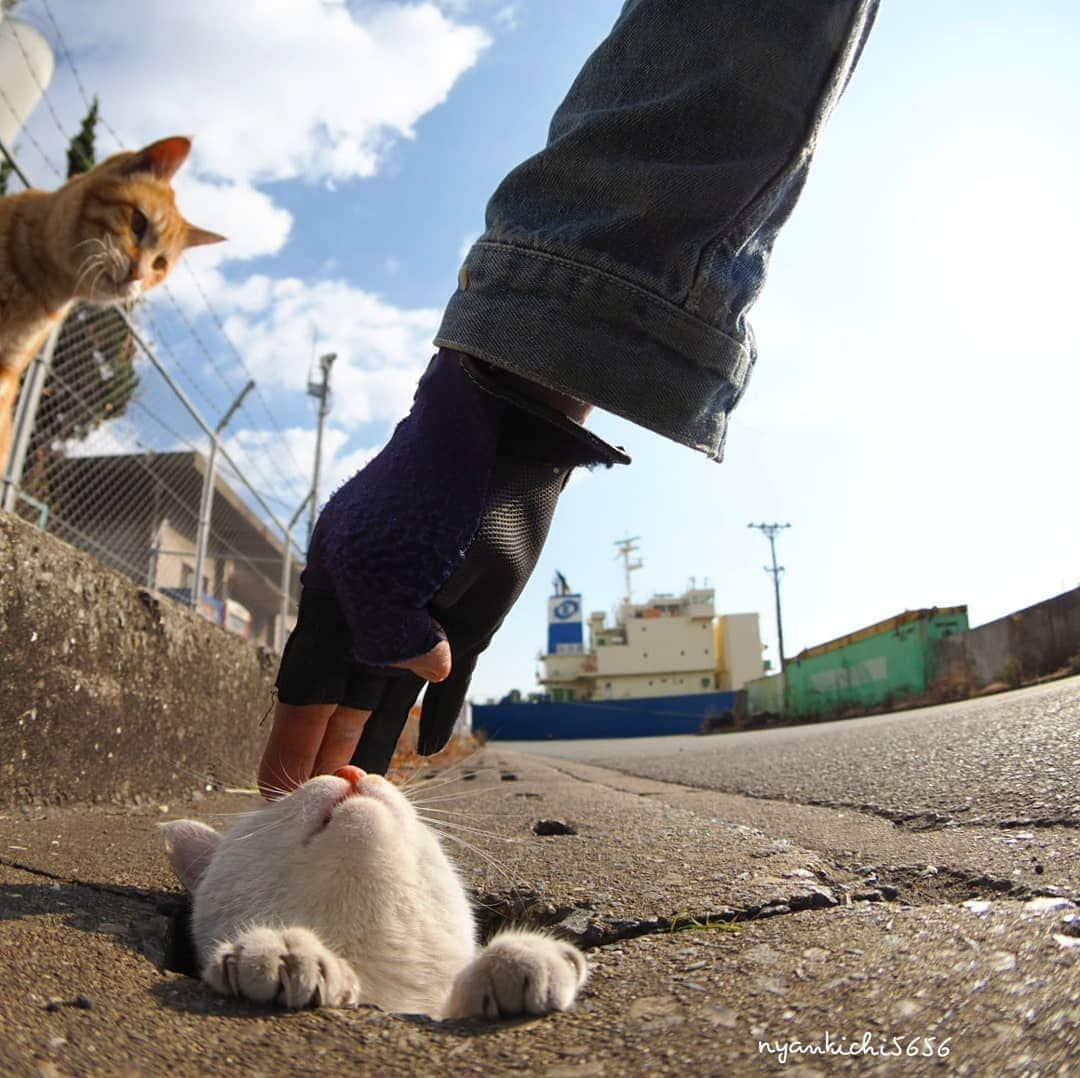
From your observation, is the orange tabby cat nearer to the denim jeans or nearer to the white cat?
the white cat

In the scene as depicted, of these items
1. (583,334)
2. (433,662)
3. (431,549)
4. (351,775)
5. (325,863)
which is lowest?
(325,863)

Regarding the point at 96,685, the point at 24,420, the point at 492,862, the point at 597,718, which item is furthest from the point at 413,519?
the point at 597,718

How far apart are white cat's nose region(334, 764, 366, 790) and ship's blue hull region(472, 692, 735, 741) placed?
95.3 feet

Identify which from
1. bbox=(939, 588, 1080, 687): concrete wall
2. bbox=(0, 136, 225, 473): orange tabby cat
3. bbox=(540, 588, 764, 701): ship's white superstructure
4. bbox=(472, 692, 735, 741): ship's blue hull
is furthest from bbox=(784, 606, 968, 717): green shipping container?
bbox=(0, 136, 225, 473): orange tabby cat

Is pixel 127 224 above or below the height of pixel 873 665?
above

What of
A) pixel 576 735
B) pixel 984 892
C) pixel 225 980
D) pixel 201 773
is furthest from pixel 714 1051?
pixel 576 735

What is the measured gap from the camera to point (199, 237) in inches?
184

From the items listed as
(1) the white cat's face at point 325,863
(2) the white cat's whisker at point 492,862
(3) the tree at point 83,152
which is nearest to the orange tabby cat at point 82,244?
(1) the white cat's face at point 325,863

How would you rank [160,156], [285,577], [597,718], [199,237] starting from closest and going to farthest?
[160,156], [199,237], [285,577], [597,718]

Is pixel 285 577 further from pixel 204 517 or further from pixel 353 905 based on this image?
pixel 353 905

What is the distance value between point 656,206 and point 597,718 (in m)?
30.1

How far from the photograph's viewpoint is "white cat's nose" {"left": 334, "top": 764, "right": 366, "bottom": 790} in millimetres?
1499

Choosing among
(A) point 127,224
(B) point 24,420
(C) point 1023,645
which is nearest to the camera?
(B) point 24,420

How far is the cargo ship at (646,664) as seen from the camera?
101 feet
